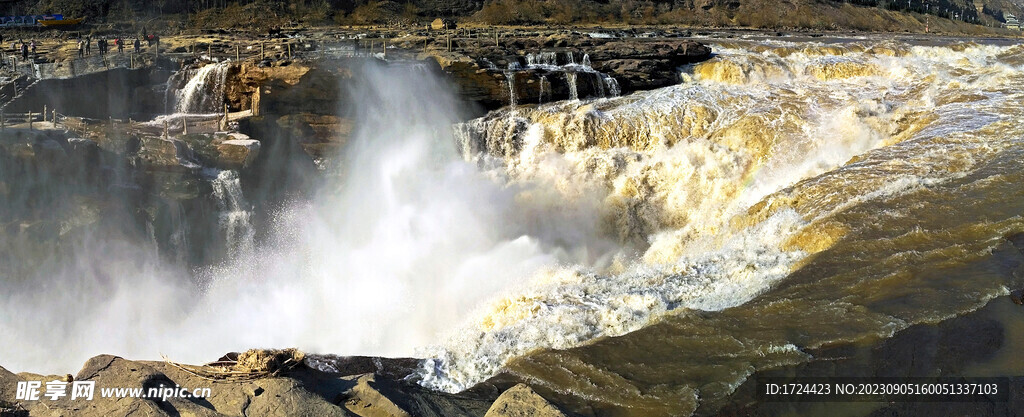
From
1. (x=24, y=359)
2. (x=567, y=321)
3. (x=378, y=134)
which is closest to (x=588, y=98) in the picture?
(x=378, y=134)

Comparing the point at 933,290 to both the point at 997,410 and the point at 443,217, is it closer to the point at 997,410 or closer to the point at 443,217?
the point at 997,410

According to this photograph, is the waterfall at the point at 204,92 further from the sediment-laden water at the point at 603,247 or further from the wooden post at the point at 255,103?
the wooden post at the point at 255,103

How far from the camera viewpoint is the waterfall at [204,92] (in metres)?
16.3

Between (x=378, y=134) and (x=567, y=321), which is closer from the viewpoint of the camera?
(x=567, y=321)

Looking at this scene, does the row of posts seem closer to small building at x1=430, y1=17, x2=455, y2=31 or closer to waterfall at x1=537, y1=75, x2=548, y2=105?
waterfall at x1=537, y1=75, x2=548, y2=105

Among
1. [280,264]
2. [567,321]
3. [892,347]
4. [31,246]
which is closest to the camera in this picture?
[892,347]

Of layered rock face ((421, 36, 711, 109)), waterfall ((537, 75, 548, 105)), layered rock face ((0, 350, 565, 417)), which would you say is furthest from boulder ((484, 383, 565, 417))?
waterfall ((537, 75, 548, 105))

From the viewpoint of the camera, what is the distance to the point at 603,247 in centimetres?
1417

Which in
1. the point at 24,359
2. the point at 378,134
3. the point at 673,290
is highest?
the point at 378,134

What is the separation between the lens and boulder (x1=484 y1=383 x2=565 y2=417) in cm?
647

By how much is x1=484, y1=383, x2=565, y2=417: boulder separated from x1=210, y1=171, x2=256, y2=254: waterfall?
8.68m

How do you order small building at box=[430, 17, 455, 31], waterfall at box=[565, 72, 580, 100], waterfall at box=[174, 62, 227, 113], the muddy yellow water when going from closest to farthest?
the muddy yellow water → waterfall at box=[174, 62, 227, 113] → waterfall at box=[565, 72, 580, 100] → small building at box=[430, 17, 455, 31]

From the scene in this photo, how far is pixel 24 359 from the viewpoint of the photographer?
11797mm

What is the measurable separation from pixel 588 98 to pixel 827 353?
11.2 m
